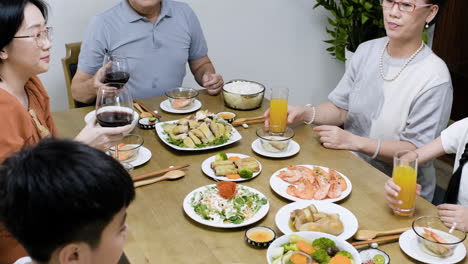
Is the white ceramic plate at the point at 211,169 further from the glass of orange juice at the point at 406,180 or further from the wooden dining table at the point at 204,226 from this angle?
the glass of orange juice at the point at 406,180

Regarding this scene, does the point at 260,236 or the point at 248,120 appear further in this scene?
the point at 248,120

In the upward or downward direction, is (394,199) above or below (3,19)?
below

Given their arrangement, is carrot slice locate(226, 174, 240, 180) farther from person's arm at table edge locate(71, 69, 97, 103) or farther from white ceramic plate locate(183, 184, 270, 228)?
person's arm at table edge locate(71, 69, 97, 103)

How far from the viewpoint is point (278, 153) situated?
2.09 metres

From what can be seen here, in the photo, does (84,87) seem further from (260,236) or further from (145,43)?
(260,236)

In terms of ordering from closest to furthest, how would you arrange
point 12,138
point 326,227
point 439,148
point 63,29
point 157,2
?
1. point 326,227
2. point 12,138
3. point 439,148
4. point 157,2
5. point 63,29

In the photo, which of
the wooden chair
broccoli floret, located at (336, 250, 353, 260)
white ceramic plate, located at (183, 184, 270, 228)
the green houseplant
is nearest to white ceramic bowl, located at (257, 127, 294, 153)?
white ceramic plate, located at (183, 184, 270, 228)

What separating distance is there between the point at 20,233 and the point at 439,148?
1.51 meters

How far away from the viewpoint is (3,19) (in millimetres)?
1751

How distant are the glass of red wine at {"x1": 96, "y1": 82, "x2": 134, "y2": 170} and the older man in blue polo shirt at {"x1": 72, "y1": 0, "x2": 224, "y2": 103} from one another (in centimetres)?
92

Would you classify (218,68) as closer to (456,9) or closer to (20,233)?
(456,9)

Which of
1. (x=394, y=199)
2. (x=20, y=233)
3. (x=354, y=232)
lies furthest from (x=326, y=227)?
(x=20, y=233)

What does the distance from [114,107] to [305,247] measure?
0.77 meters

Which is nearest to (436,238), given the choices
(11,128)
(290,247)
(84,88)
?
(290,247)
